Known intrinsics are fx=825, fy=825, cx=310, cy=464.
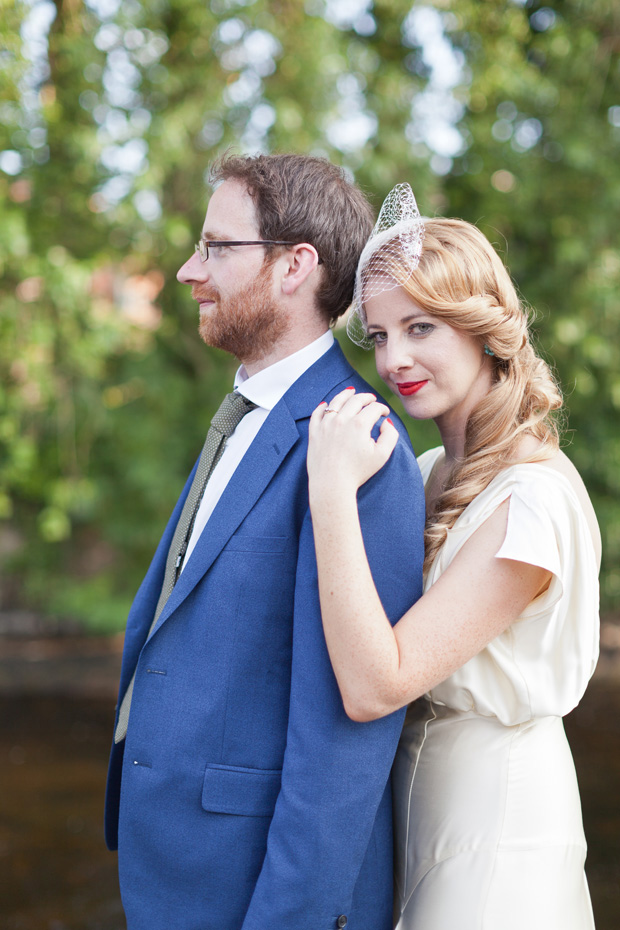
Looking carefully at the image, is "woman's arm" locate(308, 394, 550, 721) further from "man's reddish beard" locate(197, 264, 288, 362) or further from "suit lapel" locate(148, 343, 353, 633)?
"man's reddish beard" locate(197, 264, 288, 362)

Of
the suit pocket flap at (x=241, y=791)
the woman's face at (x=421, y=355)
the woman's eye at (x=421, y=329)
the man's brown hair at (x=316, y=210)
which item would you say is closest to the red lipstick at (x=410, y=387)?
the woman's face at (x=421, y=355)

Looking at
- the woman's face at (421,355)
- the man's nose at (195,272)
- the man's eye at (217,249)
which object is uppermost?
the man's eye at (217,249)

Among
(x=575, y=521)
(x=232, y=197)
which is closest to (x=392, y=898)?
(x=575, y=521)

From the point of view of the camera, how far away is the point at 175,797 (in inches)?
61.8

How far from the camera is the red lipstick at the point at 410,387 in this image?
178 cm

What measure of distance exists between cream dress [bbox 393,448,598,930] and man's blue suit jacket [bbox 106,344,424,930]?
0.39 ft

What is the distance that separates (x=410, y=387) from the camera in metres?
1.79

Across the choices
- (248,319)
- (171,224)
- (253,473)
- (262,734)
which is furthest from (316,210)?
(171,224)

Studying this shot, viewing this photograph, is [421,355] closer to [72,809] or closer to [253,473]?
[253,473]

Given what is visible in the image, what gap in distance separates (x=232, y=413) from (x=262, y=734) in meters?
0.69

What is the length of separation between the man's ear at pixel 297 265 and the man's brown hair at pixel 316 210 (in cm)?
2

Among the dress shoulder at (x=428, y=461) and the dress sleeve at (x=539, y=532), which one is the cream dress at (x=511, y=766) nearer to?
the dress sleeve at (x=539, y=532)

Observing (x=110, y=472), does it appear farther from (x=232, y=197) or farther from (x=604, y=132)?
(x=232, y=197)

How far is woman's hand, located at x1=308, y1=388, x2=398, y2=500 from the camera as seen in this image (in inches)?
56.6
